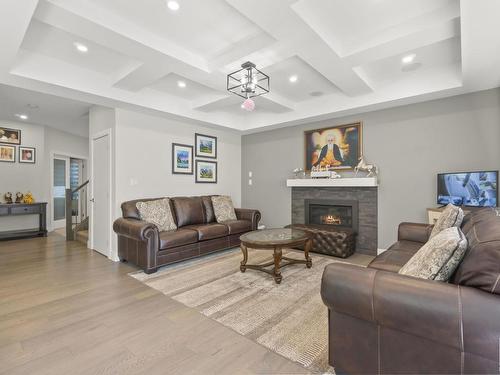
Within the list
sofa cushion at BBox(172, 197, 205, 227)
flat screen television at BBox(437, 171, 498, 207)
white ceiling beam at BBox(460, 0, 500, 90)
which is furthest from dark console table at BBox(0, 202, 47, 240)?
flat screen television at BBox(437, 171, 498, 207)

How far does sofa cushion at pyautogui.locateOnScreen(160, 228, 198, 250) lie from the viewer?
349 cm

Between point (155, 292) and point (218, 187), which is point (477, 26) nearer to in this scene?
point (155, 292)

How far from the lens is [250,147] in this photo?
6.05 m

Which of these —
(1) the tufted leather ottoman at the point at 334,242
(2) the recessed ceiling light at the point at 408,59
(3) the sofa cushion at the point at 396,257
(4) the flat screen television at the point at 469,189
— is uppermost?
(2) the recessed ceiling light at the point at 408,59

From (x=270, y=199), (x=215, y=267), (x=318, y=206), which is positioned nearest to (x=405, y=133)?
(x=318, y=206)

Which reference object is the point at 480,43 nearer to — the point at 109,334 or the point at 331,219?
the point at 331,219

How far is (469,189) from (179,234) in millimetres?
3931

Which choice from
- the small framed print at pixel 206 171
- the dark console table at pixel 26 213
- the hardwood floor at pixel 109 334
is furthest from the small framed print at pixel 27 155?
the small framed print at pixel 206 171

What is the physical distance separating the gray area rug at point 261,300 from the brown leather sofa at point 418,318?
16.9 inches

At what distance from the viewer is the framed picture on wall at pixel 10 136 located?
541 cm

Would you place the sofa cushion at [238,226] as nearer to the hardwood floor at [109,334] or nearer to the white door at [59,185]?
the hardwood floor at [109,334]

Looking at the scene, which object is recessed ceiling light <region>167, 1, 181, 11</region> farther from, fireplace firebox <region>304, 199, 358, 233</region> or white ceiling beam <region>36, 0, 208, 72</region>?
fireplace firebox <region>304, 199, 358, 233</region>

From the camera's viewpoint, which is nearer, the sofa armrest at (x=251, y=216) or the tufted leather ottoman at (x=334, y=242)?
the tufted leather ottoman at (x=334, y=242)

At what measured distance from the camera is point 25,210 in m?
5.37
